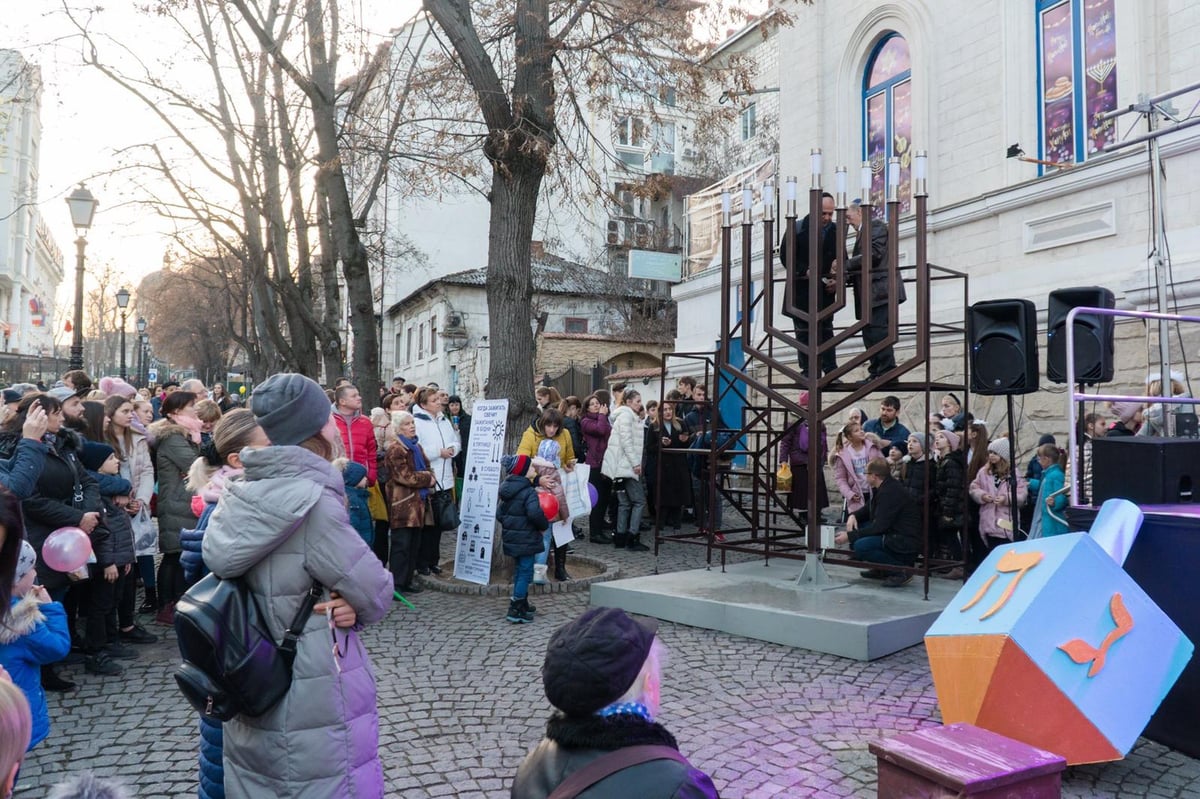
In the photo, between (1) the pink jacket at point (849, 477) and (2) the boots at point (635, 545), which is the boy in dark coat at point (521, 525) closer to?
(2) the boots at point (635, 545)

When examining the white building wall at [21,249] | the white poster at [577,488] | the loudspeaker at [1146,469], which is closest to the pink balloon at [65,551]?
the white poster at [577,488]

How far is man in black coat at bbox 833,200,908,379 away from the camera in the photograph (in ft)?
25.1

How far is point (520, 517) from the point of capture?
7.47 metres

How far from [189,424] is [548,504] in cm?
302

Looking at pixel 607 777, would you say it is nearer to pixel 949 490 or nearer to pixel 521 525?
pixel 521 525

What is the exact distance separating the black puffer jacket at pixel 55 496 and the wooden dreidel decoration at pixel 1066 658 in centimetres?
529

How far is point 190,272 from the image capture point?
32.6m

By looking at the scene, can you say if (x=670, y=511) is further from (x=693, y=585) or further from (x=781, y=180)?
(x=781, y=180)

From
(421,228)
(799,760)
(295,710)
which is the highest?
(421,228)

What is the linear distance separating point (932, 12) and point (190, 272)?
27741mm

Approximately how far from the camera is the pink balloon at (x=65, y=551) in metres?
5.04

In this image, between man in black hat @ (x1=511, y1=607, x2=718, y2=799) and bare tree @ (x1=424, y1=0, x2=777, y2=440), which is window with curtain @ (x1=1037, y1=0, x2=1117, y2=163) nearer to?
bare tree @ (x1=424, y1=0, x2=777, y2=440)

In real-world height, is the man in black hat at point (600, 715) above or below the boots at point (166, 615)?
above

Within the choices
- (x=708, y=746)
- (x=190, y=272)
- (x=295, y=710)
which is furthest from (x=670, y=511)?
(x=190, y=272)
